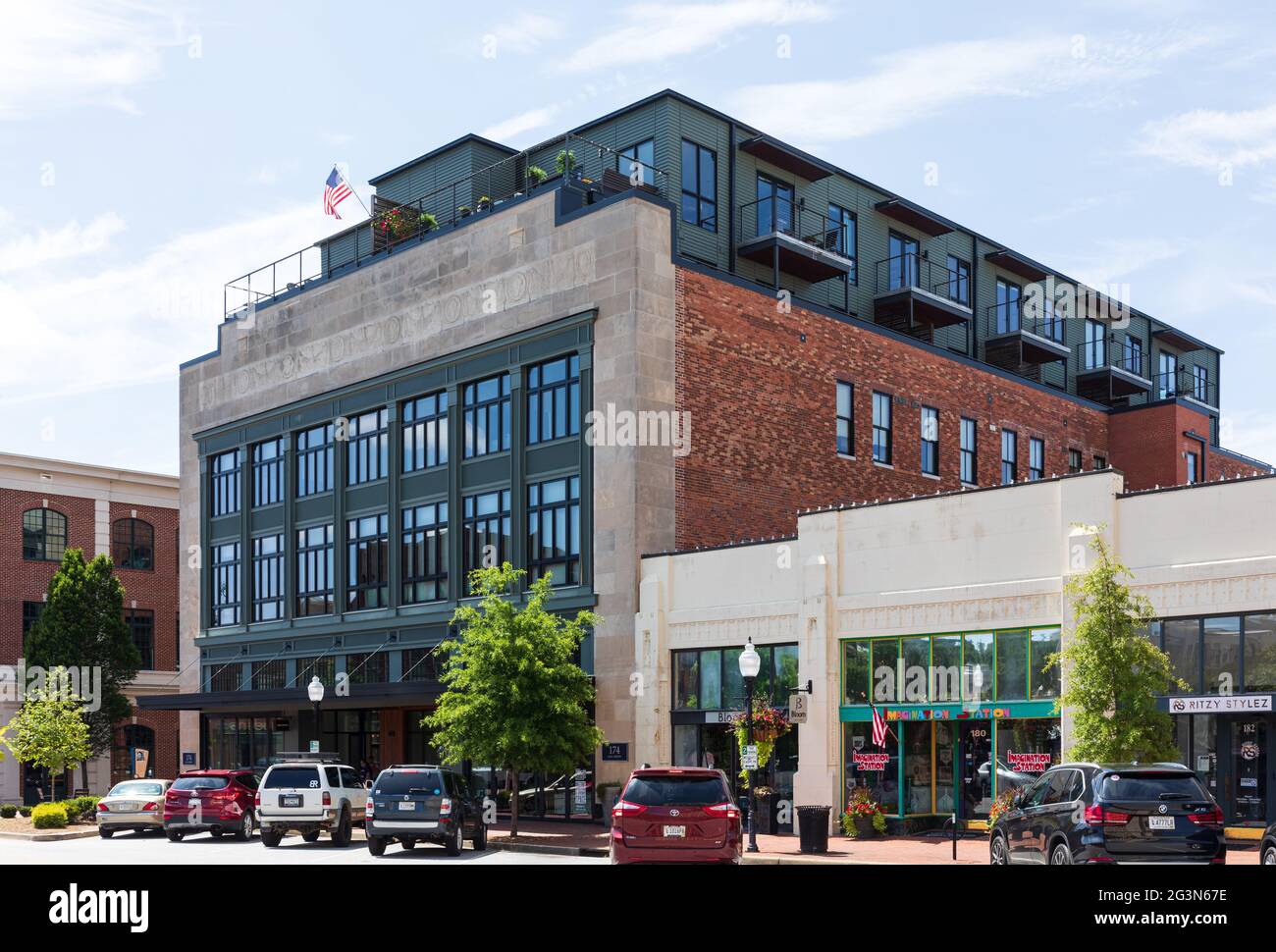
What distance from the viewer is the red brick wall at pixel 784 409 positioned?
38844 millimetres

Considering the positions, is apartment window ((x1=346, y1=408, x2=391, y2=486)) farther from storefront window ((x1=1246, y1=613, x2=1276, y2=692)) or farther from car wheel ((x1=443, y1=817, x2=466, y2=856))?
storefront window ((x1=1246, y1=613, x2=1276, y2=692))

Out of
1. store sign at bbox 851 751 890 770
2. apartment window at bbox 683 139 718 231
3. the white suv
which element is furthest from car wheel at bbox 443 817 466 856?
apartment window at bbox 683 139 718 231

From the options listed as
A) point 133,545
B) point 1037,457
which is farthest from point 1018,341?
point 133,545

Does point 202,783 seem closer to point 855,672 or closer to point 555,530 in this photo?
point 555,530

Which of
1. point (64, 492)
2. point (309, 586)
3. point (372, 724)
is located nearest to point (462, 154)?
point (309, 586)

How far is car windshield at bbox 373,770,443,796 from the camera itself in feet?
90.6

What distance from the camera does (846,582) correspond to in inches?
1319

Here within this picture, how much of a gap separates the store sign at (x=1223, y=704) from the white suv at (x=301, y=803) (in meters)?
16.8

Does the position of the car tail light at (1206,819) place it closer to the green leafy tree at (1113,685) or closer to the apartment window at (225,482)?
the green leafy tree at (1113,685)

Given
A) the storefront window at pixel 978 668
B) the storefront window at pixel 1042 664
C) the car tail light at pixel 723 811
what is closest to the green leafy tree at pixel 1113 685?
the storefront window at pixel 1042 664

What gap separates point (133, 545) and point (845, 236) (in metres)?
38.8

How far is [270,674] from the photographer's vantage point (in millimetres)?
50031

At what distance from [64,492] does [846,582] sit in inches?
1777

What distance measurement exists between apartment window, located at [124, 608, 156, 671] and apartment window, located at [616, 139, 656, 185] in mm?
37874
